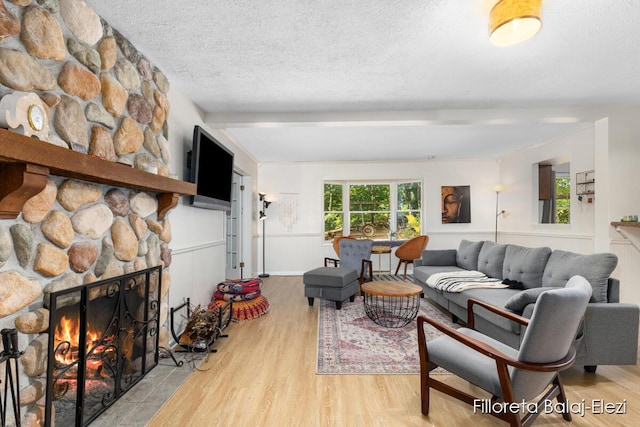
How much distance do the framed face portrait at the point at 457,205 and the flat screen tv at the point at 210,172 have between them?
4610 millimetres

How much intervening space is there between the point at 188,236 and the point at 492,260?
11.4 feet

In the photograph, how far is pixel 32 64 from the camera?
1.40 m

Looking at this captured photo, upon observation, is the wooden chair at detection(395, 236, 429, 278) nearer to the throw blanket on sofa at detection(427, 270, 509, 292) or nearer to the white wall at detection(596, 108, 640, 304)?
the throw blanket on sofa at detection(427, 270, 509, 292)

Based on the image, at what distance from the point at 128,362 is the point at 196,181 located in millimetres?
1516

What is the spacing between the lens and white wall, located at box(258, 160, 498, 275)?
21.0 feet

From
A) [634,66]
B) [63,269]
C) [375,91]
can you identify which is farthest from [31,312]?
[634,66]

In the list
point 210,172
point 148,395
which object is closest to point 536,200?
point 210,172

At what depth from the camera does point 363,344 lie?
2.85 metres

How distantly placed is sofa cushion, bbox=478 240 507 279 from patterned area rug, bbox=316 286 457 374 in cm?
79

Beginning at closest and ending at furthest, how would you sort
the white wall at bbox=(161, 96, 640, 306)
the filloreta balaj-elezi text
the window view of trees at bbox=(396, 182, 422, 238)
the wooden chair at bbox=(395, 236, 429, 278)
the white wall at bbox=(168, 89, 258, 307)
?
1. the filloreta balaj-elezi text
2. the white wall at bbox=(168, 89, 258, 307)
3. the white wall at bbox=(161, 96, 640, 306)
4. the wooden chair at bbox=(395, 236, 429, 278)
5. the window view of trees at bbox=(396, 182, 422, 238)

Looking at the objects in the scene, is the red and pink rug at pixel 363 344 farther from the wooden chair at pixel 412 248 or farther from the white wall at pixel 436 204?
the wooden chair at pixel 412 248

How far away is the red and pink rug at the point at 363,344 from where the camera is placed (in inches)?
95.0

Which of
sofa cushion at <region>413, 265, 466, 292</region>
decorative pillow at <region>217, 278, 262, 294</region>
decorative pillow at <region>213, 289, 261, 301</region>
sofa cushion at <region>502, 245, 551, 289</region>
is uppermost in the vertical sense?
sofa cushion at <region>502, 245, 551, 289</region>

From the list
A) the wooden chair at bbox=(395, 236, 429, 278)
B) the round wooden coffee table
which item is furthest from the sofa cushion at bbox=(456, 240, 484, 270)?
the wooden chair at bbox=(395, 236, 429, 278)
